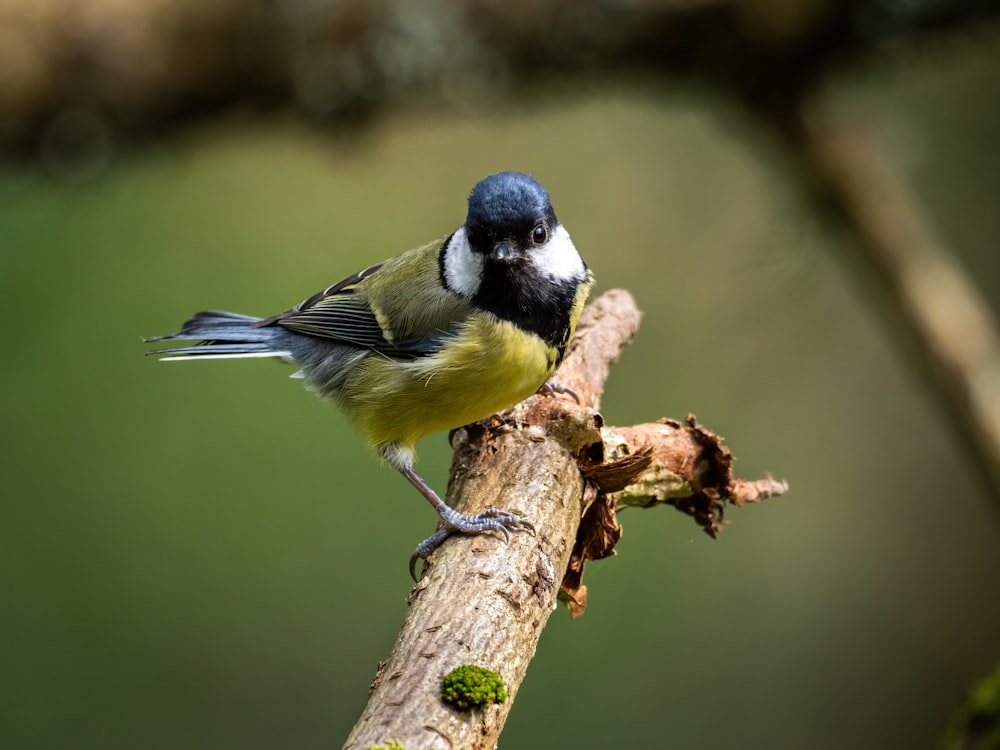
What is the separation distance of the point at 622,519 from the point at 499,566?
2235 mm

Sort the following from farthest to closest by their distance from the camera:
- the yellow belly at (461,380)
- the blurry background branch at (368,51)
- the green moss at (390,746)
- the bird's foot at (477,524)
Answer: the blurry background branch at (368,51) < the yellow belly at (461,380) < the bird's foot at (477,524) < the green moss at (390,746)

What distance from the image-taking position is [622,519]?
3.96m

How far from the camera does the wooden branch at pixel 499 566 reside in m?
1.49

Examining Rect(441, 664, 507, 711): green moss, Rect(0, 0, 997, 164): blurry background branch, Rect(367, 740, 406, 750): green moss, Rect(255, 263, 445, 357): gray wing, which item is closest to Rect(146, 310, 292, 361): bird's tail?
Rect(255, 263, 445, 357): gray wing

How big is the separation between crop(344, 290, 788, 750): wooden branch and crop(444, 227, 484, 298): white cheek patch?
30 cm

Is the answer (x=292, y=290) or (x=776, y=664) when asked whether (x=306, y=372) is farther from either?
(x=776, y=664)

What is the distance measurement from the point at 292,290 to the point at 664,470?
2.45 meters

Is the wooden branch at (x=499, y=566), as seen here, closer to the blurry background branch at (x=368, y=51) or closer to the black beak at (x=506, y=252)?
the black beak at (x=506, y=252)

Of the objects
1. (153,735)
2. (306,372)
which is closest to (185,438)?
(153,735)

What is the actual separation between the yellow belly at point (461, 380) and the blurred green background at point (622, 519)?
4.87 ft

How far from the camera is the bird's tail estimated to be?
2.74m

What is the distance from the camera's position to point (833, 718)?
4.02 meters

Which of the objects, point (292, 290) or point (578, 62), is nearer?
point (578, 62)

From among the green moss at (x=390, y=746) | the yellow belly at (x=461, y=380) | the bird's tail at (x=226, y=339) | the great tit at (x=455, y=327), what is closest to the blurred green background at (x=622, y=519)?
the bird's tail at (x=226, y=339)
